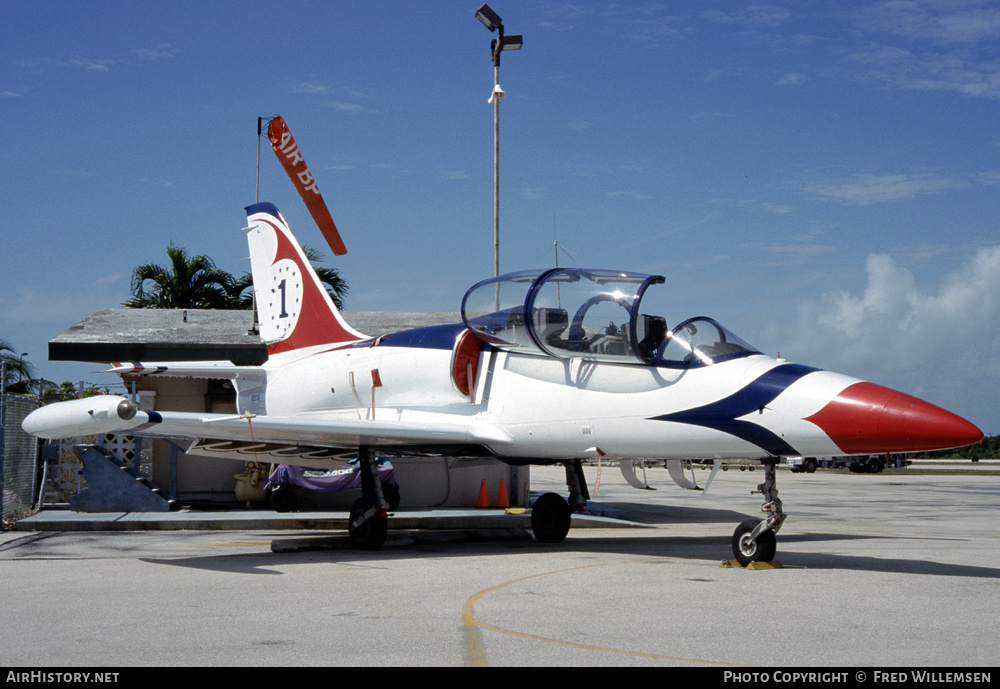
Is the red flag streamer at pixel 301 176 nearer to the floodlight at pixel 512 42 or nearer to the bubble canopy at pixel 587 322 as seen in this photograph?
the floodlight at pixel 512 42

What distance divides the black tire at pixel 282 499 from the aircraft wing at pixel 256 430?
175 inches

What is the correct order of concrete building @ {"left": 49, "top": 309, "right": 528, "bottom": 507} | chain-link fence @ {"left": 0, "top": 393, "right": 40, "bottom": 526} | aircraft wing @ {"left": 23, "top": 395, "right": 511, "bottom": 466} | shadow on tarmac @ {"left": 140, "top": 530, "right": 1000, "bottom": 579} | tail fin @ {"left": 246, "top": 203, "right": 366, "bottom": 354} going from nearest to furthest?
aircraft wing @ {"left": 23, "top": 395, "right": 511, "bottom": 466} → shadow on tarmac @ {"left": 140, "top": 530, "right": 1000, "bottom": 579} → tail fin @ {"left": 246, "top": 203, "right": 366, "bottom": 354} → chain-link fence @ {"left": 0, "top": 393, "right": 40, "bottom": 526} → concrete building @ {"left": 49, "top": 309, "right": 528, "bottom": 507}

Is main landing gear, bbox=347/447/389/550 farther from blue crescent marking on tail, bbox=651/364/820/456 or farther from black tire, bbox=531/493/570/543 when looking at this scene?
blue crescent marking on tail, bbox=651/364/820/456

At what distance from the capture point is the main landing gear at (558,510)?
1251 cm

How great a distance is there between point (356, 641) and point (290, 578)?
3414mm

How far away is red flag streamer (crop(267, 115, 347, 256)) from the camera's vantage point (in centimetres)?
2377

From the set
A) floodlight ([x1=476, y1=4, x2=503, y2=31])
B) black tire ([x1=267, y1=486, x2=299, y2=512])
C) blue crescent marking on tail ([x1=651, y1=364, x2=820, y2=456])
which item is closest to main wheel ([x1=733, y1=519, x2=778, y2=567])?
A: blue crescent marking on tail ([x1=651, y1=364, x2=820, y2=456])

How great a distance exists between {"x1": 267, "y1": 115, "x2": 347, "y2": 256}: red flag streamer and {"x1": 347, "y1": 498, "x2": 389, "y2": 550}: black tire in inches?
561

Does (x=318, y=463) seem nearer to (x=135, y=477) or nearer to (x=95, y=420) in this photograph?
(x=135, y=477)

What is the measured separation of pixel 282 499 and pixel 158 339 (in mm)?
4145

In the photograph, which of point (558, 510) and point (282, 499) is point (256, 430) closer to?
point (558, 510)

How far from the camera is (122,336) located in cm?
1878

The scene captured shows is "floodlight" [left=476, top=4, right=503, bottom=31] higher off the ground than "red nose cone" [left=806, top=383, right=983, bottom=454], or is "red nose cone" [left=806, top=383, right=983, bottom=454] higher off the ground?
"floodlight" [left=476, top=4, right=503, bottom=31]
